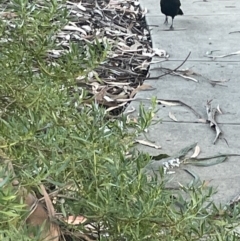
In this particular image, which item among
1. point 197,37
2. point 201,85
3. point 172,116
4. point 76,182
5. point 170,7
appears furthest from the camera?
point 170,7

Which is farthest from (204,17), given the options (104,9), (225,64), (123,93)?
(123,93)

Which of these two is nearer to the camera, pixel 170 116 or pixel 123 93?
pixel 170 116

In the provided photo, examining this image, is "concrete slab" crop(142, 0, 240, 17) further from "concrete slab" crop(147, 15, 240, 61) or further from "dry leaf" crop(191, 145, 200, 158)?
"dry leaf" crop(191, 145, 200, 158)

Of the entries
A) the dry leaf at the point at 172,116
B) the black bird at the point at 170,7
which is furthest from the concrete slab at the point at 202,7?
the dry leaf at the point at 172,116

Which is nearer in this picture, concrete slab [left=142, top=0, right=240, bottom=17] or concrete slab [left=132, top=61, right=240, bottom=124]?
concrete slab [left=132, top=61, right=240, bottom=124]

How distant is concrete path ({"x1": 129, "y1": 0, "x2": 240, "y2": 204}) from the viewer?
353 cm

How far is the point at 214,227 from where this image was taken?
197 cm

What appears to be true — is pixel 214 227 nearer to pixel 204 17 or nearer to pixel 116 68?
pixel 116 68

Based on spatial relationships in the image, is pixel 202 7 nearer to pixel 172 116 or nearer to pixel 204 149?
pixel 172 116

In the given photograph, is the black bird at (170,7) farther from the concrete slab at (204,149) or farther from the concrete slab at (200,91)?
the concrete slab at (204,149)

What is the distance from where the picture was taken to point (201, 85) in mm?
4816

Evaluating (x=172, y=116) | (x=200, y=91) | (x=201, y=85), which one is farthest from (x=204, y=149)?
(x=201, y=85)

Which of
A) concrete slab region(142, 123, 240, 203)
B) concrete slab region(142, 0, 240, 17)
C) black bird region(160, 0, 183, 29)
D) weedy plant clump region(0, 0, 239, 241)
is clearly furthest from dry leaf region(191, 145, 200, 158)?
concrete slab region(142, 0, 240, 17)

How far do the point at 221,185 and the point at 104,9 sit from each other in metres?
3.81
